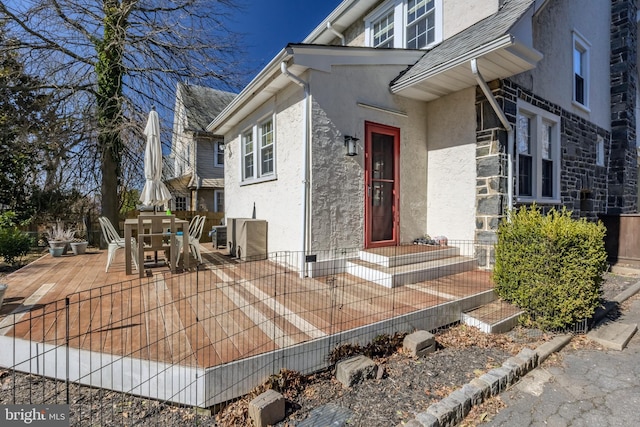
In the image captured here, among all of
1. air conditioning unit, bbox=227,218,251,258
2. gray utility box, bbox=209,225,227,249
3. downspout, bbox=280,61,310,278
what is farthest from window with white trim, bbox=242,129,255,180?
downspout, bbox=280,61,310,278

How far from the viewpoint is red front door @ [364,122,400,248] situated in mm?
5633

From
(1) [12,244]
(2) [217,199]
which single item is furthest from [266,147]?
(2) [217,199]

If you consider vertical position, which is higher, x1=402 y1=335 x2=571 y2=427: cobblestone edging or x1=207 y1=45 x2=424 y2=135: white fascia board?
x1=207 y1=45 x2=424 y2=135: white fascia board

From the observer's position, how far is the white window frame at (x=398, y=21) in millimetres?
6574

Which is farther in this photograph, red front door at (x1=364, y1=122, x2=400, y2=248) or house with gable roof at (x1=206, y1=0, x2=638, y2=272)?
red front door at (x1=364, y1=122, x2=400, y2=248)

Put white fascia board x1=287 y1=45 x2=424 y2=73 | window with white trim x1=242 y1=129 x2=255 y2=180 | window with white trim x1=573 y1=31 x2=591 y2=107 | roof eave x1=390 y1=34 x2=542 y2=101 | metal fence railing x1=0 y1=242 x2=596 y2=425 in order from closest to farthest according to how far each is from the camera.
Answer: metal fence railing x1=0 y1=242 x2=596 y2=425
roof eave x1=390 y1=34 x2=542 y2=101
white fascia board x1=287 y1=45 x2=424 y2=73
window with white trim x1=573 y1=31 x2=591 y2=107
window with white trim x1=242 y1=129 x2=255 y2=180

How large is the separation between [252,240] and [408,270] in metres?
3.22

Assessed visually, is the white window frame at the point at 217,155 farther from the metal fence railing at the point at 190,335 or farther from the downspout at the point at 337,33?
the metal fence railing at the point at 190,335

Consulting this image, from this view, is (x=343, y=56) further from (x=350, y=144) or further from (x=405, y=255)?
(x=405, y=255)

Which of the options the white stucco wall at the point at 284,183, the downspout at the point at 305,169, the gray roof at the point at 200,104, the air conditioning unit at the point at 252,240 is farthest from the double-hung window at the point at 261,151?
the gray roof at the point at 200,104

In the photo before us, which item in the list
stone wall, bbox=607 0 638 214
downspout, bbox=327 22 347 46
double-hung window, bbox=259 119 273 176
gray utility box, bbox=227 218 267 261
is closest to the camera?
gray utility box, bbox=227 218 267 261

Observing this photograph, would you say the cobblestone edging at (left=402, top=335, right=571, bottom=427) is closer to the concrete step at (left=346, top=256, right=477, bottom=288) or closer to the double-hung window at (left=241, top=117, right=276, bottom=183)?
the concrete step at (left=346, top=256, right=477, bottom=288)

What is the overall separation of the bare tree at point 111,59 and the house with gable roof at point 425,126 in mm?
3599

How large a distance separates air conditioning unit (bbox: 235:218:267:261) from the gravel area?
3.75 meters
